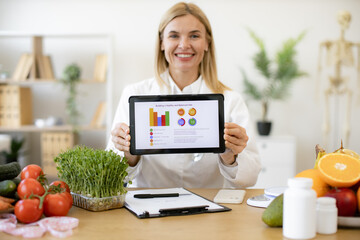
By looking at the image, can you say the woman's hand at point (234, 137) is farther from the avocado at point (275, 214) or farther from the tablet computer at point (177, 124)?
the avocado at point (275, 214)

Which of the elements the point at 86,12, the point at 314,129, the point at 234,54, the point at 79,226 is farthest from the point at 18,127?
the point at 79,226

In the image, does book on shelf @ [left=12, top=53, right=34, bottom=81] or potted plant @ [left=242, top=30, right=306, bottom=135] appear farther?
book on shelf @ [left=12, top=53, right=34, bottom=81]

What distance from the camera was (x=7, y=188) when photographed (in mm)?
1396

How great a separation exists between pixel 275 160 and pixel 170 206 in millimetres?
3069

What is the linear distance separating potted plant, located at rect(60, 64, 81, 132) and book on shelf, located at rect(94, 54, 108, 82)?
0.62 feet

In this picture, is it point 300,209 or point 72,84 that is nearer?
point 300,209

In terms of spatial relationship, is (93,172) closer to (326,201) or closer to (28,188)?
(28,188)

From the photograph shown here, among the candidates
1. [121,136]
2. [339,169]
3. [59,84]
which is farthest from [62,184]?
[59,84]

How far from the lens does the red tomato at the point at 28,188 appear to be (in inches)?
54.1

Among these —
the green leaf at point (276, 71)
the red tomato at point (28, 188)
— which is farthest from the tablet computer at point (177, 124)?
Answer: the green leaf at point (276, 71)

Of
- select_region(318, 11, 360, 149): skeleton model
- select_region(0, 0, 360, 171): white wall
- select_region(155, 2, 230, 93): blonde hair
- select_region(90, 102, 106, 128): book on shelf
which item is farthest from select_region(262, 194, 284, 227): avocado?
select_region(0, 0, 360, 171): white wall

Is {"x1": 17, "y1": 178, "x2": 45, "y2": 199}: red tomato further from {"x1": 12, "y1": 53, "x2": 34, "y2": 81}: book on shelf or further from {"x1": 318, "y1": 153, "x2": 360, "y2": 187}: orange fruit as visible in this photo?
{"x1": 12, "y1": 53, "x2": 34, "y2": 81}: book on shelf

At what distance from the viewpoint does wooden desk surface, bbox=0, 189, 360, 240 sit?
1.23 metres

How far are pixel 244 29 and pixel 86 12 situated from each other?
1815mm
